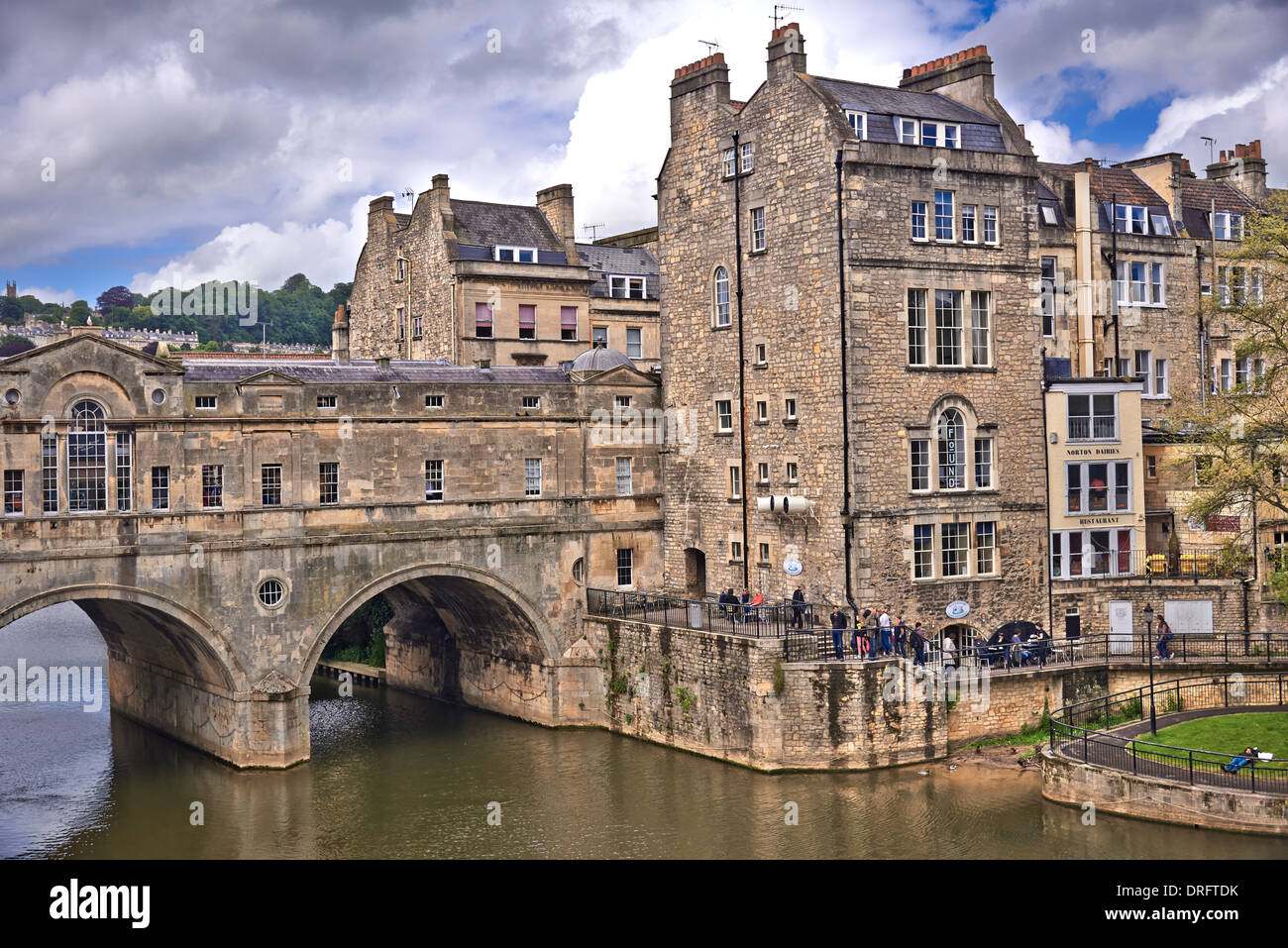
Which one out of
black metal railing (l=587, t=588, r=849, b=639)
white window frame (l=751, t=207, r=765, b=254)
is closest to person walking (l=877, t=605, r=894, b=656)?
black metal railing (l=587, t=588, r=849, b=639)

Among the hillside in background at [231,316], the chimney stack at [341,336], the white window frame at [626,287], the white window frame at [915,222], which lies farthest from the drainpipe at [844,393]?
the hillside in background at [231,316]

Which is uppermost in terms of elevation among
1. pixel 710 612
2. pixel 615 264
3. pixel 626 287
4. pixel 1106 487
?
pixel 615 264

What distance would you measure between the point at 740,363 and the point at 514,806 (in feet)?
52.6

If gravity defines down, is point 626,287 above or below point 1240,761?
above

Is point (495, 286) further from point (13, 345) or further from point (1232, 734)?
point (13, 345)

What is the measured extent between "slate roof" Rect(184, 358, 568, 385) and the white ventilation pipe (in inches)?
315

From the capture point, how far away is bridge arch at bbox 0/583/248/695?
116 feet

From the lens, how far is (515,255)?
54.4m

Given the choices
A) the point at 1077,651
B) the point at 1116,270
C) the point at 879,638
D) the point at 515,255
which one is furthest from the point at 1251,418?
the point at 515,255

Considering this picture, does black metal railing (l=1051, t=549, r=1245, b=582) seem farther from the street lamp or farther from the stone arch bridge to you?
the stone arch bridge

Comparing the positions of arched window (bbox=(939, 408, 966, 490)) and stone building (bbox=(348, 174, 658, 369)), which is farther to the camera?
stone building (bbox=(348, 174, 658, 369))

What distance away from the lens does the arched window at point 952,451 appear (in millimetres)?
41312

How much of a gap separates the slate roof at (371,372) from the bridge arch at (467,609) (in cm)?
592

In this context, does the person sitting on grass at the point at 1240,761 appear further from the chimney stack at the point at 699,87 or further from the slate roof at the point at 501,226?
the slate roof at the point at 501,226
